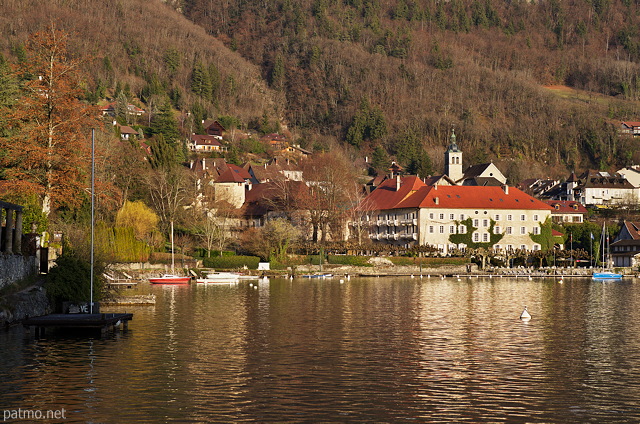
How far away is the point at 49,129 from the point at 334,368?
29.1 meters

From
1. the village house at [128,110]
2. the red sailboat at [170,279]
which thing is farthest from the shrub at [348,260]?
the village house at [128,110]

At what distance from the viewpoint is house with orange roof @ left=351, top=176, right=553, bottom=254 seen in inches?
4441

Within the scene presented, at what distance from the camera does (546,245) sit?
11612cm

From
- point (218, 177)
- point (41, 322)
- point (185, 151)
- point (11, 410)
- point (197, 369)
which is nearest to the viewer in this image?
point (11, 410)

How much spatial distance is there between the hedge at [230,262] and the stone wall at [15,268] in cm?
4874

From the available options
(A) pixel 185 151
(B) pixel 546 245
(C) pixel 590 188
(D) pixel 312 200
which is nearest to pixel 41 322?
(D) pixel 312 200

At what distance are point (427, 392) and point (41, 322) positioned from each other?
54.6 feet

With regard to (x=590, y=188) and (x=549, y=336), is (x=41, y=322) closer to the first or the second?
(x=549, y=336)

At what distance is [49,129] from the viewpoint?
160ft

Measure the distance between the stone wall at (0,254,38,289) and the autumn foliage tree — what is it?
6091 millimetres

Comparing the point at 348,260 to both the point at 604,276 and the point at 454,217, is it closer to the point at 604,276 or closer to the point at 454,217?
the point at 454,217

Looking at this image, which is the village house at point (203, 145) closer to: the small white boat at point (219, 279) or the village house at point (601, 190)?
the village house at point (601, 190)

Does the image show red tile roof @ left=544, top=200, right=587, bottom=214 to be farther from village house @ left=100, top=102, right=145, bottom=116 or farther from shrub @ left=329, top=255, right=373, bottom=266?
village house @ left=100, top=102, right=145, bottom=116

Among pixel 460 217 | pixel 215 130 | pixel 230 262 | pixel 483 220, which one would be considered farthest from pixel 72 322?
pixel 215 130
